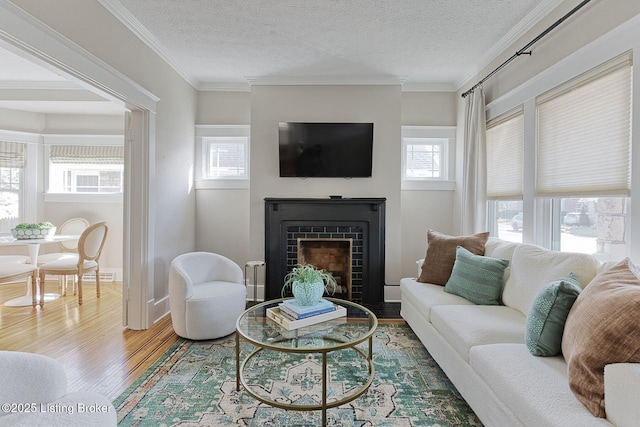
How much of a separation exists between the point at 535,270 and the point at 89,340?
11.5 feet

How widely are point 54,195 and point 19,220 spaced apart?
1.87 feet

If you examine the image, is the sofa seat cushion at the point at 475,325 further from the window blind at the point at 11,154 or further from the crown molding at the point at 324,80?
the window blind at the point at 11,154

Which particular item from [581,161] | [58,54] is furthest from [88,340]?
[581,161]

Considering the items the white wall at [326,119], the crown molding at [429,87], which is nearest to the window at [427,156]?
the white wall at [326,119]

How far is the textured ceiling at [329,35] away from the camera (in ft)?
8.31

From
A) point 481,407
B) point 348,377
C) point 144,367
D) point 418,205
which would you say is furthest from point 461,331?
point 418,205

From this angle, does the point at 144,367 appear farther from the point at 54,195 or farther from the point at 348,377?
the point at 54,195

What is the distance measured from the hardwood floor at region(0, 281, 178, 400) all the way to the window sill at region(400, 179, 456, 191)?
310 centimetres

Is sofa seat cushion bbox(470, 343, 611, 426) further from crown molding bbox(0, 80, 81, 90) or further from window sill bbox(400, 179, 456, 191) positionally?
crown molding bbox(0, 80, 81, 90)

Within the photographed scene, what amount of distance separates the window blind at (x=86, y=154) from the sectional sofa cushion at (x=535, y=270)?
17.2 feet

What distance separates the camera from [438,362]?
223 cm

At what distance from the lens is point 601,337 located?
120cm

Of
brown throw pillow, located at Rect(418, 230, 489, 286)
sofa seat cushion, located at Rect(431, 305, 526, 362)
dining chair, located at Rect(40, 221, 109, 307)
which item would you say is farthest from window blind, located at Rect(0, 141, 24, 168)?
sofa seat cushion, located at Rect(431, 305, 526, 362)

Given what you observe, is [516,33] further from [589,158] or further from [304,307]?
[304,307]
